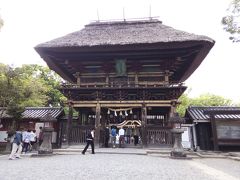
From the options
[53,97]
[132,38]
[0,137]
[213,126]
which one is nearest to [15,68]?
[0,137]

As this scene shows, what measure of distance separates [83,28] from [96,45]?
21.2 ft

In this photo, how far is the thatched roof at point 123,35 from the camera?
564 inches

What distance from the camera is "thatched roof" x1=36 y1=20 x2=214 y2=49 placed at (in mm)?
14320

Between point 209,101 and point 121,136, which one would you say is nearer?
point 121,136

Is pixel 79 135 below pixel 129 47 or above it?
below

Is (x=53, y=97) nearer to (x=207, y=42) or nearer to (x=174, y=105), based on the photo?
(x=174, y=105)

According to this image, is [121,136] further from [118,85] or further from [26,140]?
[26,140]

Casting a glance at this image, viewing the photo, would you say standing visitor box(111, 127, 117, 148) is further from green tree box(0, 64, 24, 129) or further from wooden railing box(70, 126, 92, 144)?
green tree box(0, 64, 24, 129)

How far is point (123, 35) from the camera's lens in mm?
16828

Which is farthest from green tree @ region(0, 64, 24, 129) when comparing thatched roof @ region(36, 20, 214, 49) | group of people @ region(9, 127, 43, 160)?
thatched roof @ region(36, 20, 214, 49)

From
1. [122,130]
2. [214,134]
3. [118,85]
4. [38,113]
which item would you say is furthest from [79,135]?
[214,134]

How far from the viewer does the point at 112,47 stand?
47.9 ft

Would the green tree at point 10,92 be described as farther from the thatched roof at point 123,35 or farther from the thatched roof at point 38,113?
the thatched roof at point 123,35

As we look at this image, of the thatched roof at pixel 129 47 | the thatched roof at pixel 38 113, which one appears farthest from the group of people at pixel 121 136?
the thatched roof at pixel 38 113
